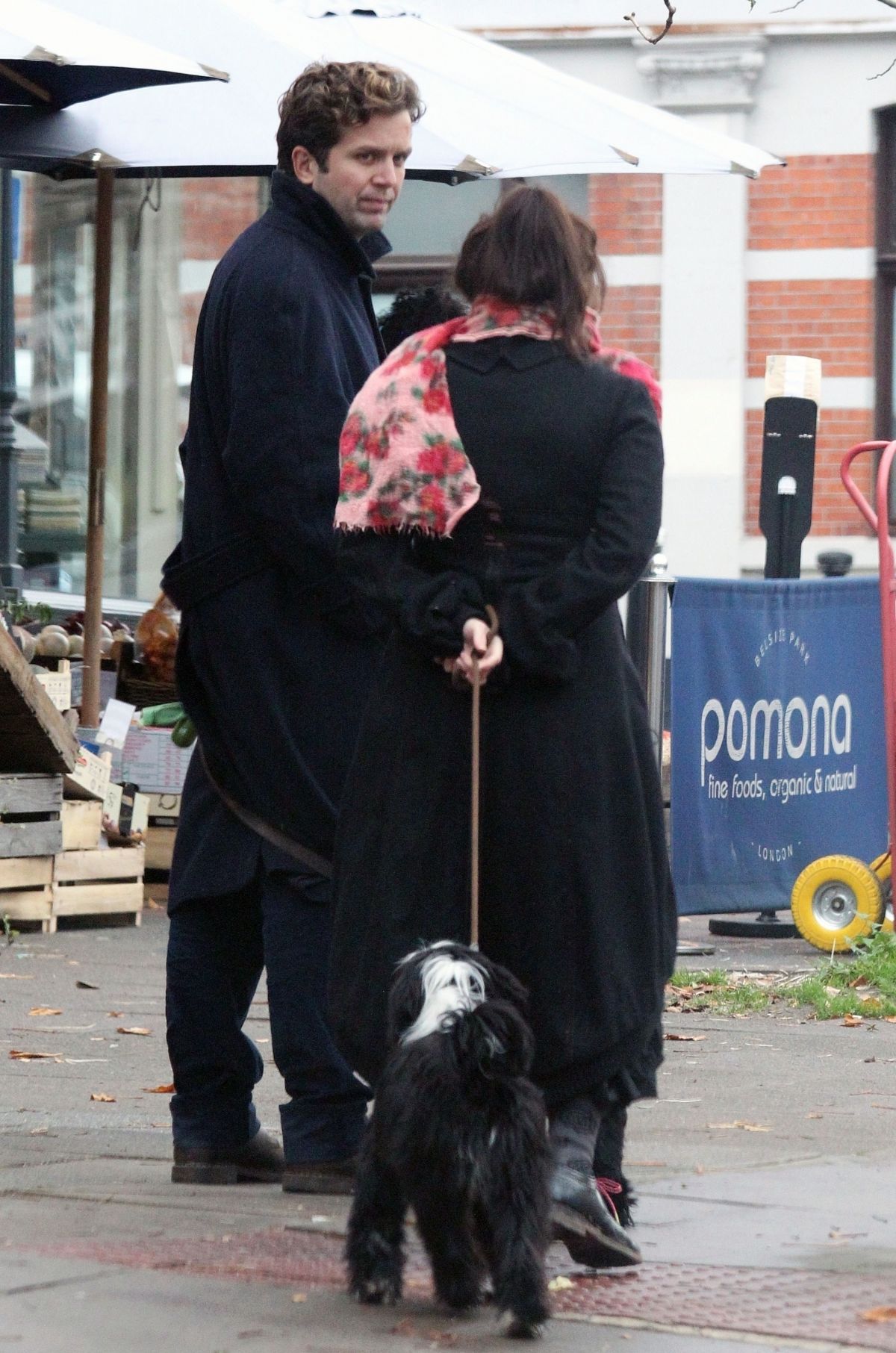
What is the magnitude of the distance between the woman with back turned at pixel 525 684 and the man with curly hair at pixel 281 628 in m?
0.46

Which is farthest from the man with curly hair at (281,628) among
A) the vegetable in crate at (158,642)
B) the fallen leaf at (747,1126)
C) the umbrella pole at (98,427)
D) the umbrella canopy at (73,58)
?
the vegetable in crate at (158,642)

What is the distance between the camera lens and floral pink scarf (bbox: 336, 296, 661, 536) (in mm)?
3568

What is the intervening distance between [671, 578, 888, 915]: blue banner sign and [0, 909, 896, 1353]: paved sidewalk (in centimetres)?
209

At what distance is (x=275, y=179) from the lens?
4.30 m

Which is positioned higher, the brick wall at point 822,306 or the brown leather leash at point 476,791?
the brick wall at point 822,306

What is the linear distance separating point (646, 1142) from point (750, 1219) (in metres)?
0.83

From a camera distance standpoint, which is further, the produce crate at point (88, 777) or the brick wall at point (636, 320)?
the brick wall at point (636, 320)

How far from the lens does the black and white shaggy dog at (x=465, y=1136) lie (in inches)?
125

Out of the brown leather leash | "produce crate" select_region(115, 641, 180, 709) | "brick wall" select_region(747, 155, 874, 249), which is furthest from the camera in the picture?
"brick wall" select_region(747, 155, 874, 249)

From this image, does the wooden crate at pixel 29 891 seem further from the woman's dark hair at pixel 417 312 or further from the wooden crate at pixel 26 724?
the woman's dark hair at pixel 417 312

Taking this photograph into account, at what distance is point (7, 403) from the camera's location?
1122 cm

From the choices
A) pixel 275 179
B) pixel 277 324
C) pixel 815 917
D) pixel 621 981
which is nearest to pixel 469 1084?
pixel 621 981

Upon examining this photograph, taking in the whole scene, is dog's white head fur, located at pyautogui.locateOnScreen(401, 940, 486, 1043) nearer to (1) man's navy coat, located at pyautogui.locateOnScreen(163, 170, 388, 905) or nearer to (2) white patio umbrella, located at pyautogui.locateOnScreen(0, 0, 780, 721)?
(1) man's navy coat, located at pyautogui.locateOnScreen(163, 170, 388, 905)

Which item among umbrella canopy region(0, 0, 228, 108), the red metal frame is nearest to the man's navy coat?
umbrella canopy region(0, 0, 228, 108)
